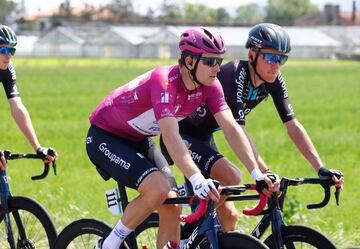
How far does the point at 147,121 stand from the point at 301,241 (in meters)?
1.35

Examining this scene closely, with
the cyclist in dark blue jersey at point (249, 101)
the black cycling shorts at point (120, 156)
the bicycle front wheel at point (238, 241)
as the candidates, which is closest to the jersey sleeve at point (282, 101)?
the cyclist in dark blue jersey at point (249, 101)

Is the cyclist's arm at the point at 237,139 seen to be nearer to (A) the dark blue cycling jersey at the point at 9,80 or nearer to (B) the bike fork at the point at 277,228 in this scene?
(B) the bike fork at the point at 277,228

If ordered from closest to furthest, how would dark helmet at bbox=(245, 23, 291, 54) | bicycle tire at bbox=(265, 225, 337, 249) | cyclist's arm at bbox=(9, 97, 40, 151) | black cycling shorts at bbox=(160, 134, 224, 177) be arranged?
bicycle tire at bbox=(265, 225, 337, 249)
dark helmet at bbox=(245, 23, 291, 54)
black cycling shorts at bbox=(160, 134, 224, 177)
cyclist's arm at bbox=(9, 97, 40, 151)

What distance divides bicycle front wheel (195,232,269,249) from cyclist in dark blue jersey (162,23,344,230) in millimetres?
854

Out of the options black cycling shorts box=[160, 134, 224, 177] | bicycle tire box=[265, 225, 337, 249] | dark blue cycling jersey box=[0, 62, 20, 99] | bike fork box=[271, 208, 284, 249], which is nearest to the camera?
bicycle tire box=[265, 225, 337, 249]

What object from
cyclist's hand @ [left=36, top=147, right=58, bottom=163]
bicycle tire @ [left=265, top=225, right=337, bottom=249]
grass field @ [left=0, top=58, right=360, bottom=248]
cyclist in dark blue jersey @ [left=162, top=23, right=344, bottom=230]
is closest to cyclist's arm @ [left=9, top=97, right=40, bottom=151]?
cyclist's hand @ [left=36, top=147, right=58, bottom=163]

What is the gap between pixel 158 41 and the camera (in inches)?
5384

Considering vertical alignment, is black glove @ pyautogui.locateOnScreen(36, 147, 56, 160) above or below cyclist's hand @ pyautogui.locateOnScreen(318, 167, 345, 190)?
below

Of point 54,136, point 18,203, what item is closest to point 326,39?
point 54,136

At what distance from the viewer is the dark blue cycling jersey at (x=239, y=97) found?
6715 millimetres

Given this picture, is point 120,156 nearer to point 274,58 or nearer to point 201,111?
point 201,111

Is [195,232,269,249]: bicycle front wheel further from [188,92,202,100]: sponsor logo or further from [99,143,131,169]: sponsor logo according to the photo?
[188,92,202,100]: sponsor logo

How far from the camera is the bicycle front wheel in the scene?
5496mm

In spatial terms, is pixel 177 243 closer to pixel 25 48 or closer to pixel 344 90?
pixel 344 90
